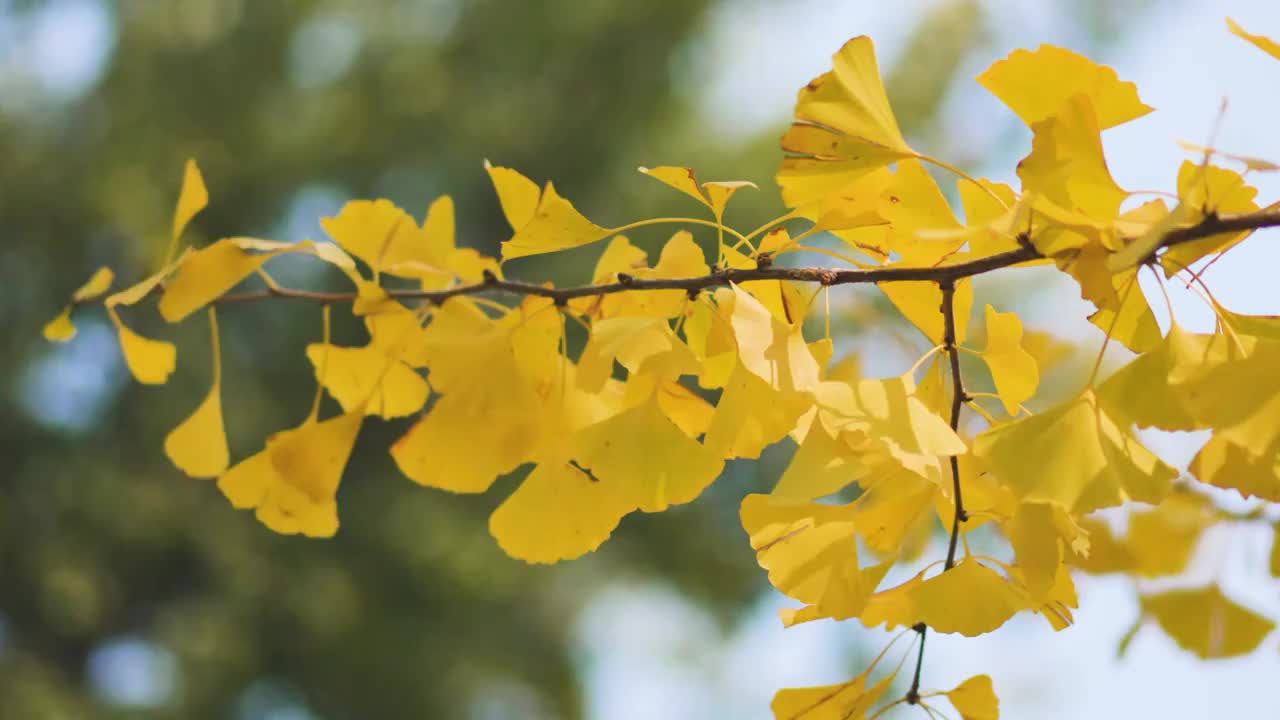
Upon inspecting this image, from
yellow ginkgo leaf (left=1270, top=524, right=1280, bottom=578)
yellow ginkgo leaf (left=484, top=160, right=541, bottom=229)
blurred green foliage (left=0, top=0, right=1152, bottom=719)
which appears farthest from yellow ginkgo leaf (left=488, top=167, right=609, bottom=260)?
blurred green foliage (left=0, top=0, right=1152, bottom=719)

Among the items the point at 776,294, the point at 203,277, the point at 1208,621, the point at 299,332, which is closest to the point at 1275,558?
the point at 1208,621

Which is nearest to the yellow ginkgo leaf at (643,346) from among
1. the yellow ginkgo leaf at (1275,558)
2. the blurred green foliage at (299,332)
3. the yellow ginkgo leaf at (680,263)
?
the yellow ginkgo leaf at (680,263)

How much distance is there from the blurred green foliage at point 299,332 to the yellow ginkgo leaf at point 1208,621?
2173 millimetres

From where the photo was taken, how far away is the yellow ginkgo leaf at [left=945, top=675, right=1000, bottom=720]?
0.25 metres

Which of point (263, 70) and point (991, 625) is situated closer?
point (991, 625)

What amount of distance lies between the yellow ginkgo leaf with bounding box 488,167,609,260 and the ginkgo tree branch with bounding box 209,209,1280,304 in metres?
0.01

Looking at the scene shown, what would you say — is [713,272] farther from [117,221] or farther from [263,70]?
[263,70]

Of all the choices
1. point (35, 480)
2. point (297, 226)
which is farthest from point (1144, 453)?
point (35, 480)

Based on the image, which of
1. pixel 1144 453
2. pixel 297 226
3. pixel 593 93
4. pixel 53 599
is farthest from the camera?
pixel 593 93

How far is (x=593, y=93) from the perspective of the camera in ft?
9.76

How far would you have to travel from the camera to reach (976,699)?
0.82ft

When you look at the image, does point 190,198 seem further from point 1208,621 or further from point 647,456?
point 1208,621

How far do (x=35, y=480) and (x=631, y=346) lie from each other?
300 centimetres

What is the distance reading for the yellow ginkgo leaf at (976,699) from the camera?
25cm
